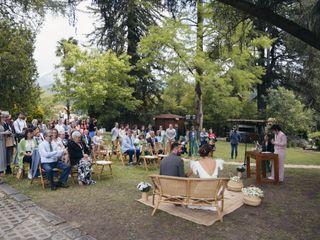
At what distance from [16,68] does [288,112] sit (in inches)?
878

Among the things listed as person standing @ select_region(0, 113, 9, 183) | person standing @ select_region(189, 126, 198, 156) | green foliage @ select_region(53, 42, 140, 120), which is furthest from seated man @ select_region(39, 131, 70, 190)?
green foliage @ select_region(53, 42, 140, 120)

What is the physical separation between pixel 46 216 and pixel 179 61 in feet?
48.9

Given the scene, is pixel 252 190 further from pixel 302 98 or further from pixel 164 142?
pixel 302 98

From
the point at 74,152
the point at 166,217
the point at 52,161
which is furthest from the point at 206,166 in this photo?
the point at 52,161

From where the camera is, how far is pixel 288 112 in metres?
26.8

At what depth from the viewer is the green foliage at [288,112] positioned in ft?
87.8

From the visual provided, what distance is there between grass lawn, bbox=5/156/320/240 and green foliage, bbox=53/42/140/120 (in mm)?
14034

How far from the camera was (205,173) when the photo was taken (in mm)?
6074

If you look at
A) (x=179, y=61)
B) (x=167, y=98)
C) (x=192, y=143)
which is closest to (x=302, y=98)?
(x=167, y=98)

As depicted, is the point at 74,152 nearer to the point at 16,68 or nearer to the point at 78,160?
the point at 78,160

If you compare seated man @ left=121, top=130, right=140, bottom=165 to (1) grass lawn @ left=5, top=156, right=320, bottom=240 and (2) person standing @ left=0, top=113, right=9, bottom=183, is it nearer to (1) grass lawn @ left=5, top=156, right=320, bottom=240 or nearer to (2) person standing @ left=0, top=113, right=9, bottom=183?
(1) grass lawn @ left=5, top=156, right=320, bottom=240

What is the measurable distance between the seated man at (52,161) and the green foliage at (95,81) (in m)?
13.9

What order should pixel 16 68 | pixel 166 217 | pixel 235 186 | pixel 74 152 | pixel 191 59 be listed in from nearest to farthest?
pixel 166 217 → pixel 235 186 → pixel 74 152 → pixel 191 59 → pixel 16 68

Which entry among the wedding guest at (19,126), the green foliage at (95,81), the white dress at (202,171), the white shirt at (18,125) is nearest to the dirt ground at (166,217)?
the white dress at (202,171)
